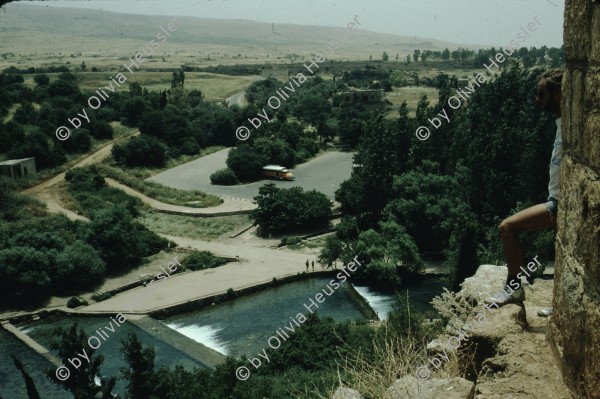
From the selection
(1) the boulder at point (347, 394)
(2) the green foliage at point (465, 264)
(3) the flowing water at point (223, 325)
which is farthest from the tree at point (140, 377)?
(2) the green foliage at point (465, 264)

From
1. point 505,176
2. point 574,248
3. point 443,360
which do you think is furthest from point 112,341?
point 574,248

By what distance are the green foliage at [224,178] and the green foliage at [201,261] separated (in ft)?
59.7

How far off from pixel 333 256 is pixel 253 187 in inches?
828

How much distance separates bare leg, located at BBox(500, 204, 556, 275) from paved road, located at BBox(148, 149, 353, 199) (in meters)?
43.4

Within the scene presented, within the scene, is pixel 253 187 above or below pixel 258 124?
below

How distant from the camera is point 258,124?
69.1 metres

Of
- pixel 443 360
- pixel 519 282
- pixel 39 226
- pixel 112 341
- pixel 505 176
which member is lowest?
pixel 112 341

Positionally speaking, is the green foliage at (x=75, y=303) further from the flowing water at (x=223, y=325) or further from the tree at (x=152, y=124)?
the tree at (x=152, y=124)

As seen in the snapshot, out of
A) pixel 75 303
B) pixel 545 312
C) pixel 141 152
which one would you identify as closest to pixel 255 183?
pixel 141 152

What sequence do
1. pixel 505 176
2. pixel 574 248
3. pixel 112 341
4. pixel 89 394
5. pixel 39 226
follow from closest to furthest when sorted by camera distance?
1. pixel 574 248
2. pixel 89 394
3. pixel 112 341
4. pixel 505 176
5. pixel 39 226

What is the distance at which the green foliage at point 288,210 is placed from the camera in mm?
43219

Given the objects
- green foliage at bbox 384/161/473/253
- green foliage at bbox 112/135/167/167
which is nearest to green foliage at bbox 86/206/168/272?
green foliage at bbox 384/161/473/253

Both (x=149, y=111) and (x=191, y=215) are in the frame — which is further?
(x=149, y=111)

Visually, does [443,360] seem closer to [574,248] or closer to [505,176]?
[574,248]
